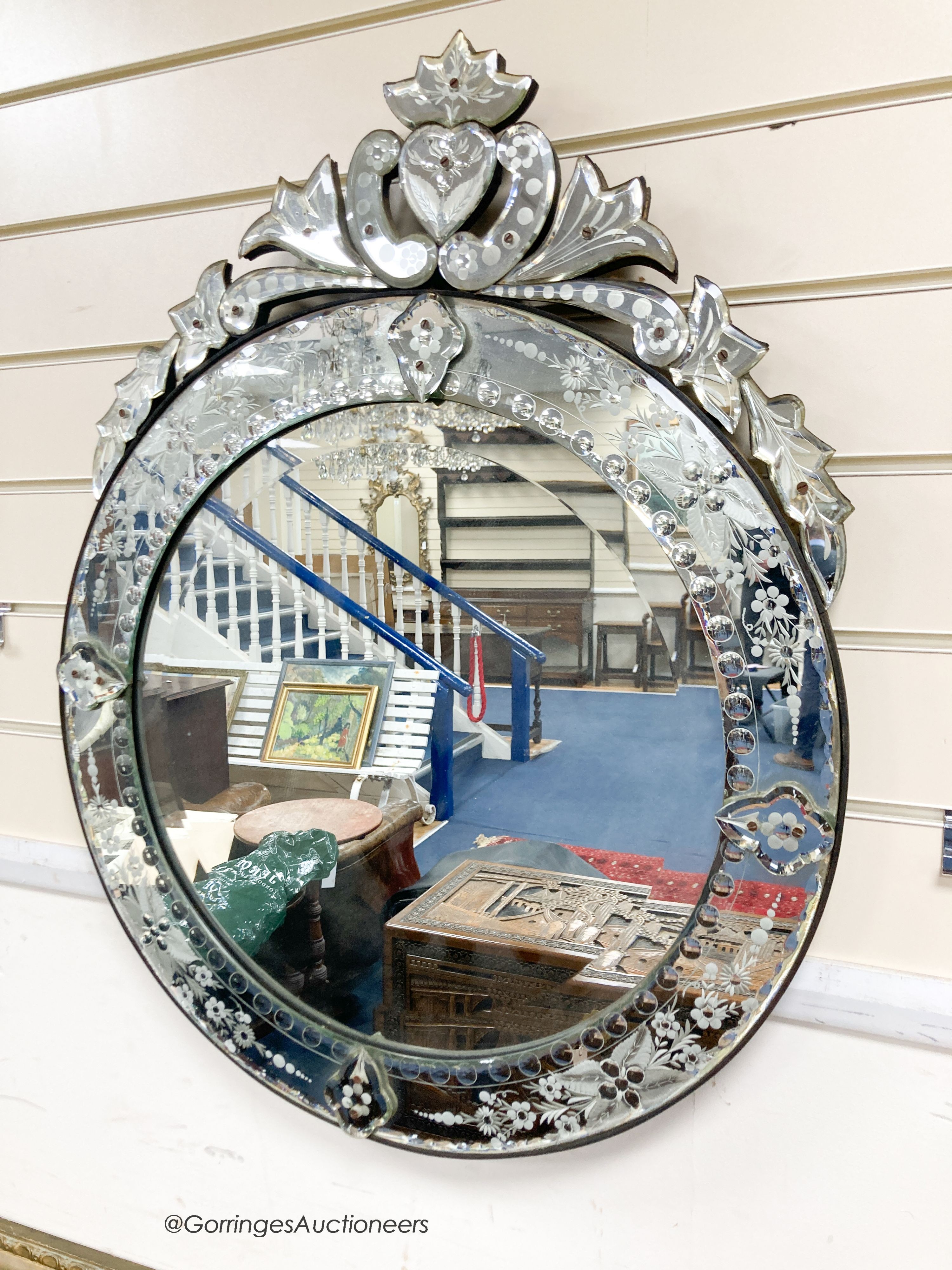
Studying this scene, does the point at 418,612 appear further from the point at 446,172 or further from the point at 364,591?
the point at 446,172

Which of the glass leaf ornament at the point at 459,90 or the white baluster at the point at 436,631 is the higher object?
the glass leaf ornament at the point at 459,90

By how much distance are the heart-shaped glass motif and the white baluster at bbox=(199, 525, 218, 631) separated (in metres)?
0.49

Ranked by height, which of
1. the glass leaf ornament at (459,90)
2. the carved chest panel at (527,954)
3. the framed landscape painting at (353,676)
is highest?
the glass leaf ornament at (459,90)

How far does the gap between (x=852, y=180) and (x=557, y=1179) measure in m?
1.27

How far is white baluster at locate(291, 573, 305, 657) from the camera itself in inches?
42.7

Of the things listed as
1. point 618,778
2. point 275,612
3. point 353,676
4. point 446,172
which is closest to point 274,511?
point 275,612

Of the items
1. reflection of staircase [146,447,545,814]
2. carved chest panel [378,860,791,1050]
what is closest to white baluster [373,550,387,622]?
reflection of staircase [146,447,545,814]

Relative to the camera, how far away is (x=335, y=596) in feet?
3.50

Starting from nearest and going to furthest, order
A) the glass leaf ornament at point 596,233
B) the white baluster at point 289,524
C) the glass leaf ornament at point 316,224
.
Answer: the glass leaf ornament at point 596,233
the glass leaf ornament at point 316,224
the white baluster at point 289,524

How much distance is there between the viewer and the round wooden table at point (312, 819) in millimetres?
1072

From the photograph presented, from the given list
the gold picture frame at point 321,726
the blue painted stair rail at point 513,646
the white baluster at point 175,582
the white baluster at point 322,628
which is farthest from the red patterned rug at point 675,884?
the white baluster at point 175,582

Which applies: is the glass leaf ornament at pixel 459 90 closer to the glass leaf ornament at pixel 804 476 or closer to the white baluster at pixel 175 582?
the glass leaf ornament at pixel 804 476

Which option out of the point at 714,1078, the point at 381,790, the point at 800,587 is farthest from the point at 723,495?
the point at 714,1078

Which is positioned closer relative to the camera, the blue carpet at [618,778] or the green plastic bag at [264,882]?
the blue carpet at [618,778]
